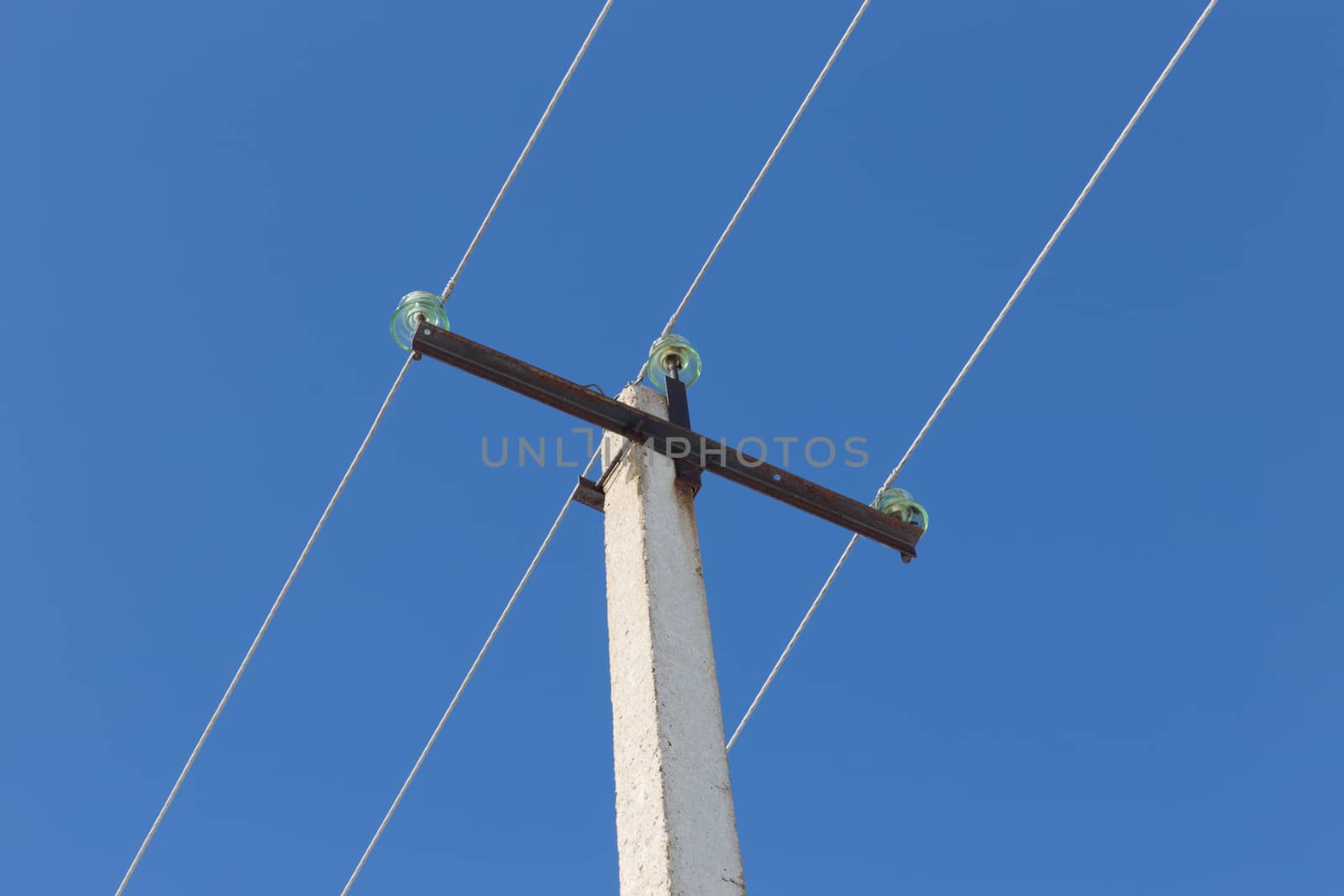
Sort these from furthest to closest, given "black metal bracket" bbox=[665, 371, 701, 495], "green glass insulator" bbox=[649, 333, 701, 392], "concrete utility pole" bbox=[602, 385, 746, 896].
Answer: "green glass insulator" bbox=[649, 333, 701, 392]
"black metal bracket" bbox=[665, 371, 701, 495]
"concrete utility pole" bbox=[602, 385, 746, 896]

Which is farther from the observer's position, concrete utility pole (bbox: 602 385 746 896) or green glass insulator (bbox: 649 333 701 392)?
green glass insulator (bbox: 649 333 701 392)

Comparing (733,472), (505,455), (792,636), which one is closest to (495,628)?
(505,455)

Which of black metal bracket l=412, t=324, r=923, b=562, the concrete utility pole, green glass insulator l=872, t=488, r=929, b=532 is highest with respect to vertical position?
green glass insulator l=872, t=488, r=929, b=532

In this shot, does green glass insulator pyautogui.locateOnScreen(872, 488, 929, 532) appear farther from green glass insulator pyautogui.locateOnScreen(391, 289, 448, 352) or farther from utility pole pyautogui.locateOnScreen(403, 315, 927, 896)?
green glass insulator pyautogui.locateOnScreen(391, 289, 448, 352)

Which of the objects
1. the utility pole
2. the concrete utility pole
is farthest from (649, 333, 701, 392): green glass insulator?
the concrete utility pole

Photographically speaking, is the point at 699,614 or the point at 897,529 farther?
the point at 897,529

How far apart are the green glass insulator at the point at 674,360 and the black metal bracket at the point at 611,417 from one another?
0.42m

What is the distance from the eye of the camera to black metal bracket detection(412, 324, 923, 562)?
17.1ft

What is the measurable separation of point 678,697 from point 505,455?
2.18 metres

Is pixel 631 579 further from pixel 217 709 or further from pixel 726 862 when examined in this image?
pixel 217 709

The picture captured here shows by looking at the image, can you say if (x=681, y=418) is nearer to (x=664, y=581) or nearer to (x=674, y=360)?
(x=674, y=360)

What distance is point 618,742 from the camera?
14.1 ft

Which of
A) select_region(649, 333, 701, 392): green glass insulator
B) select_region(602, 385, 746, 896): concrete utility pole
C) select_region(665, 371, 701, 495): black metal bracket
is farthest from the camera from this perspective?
select_region(649, 333, 701, 392): green glass insulator

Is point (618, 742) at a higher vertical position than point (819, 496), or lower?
lower
